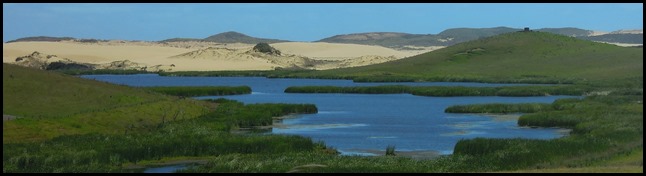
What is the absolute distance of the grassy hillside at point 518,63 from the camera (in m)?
125

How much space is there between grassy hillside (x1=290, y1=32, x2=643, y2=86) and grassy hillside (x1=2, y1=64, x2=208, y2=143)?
66.1 m

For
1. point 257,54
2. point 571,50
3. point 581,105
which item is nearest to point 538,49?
point 571,50

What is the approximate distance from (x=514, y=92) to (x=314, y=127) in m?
36.9

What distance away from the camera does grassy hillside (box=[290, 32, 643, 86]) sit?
12531 centimetres

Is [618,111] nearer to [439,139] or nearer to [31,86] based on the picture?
[439,139]

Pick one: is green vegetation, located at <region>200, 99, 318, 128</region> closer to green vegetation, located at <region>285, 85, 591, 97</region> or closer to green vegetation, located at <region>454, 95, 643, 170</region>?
green vegetation, located at <region>454, 95, 643, 170</region>

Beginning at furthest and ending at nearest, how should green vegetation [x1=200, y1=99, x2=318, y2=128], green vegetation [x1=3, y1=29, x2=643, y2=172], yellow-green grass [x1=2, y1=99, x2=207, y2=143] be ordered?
1. green vegetation [x1=200, y1=99, x2=318, y2=128]
2. yellow-green grass [x1=2, y1=99, x2=207, y2=143]
3. green vegetation [x1=3, y1=29, x2=643, y2=172]

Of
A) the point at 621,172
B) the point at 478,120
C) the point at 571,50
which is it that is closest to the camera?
the point at 621,172

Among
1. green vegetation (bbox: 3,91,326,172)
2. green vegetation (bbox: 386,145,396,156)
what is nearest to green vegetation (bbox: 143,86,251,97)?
green vegetation (bbox: 3,91,326,172)

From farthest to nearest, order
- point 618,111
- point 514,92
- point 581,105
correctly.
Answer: point 514,92 < point 581,105 < point 618,111

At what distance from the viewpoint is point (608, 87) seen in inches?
3632

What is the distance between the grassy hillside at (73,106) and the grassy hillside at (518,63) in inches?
2603

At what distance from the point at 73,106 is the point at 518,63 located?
98.2m

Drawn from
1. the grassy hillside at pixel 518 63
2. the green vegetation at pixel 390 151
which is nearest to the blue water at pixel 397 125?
the green vegetation at pixel 390 151
